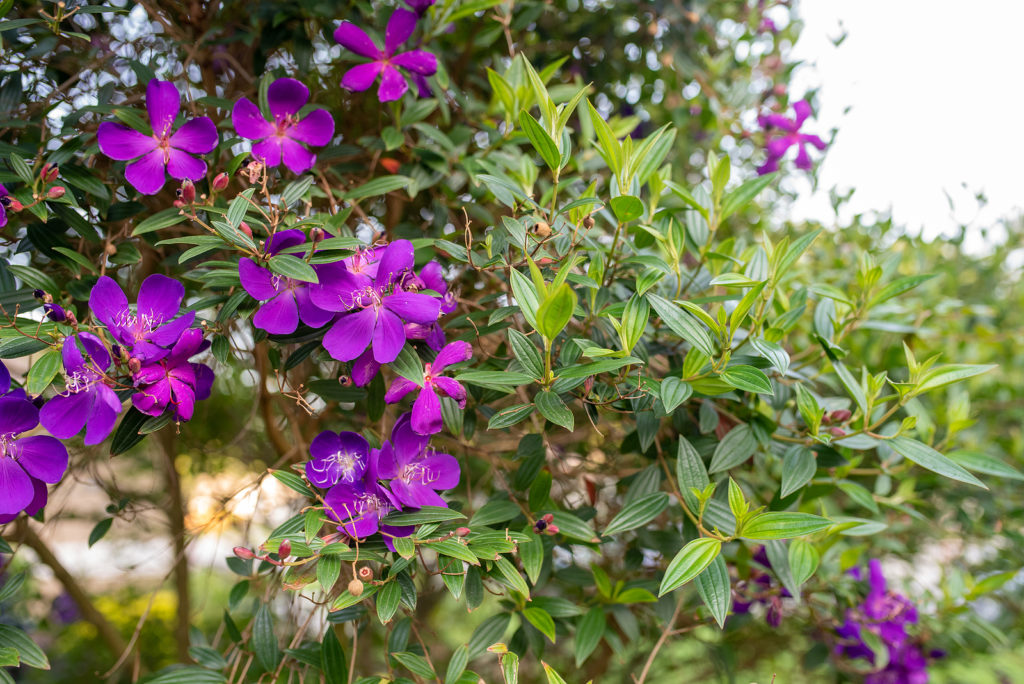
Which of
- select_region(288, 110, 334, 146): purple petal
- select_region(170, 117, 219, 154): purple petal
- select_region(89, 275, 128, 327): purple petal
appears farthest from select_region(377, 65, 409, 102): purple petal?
select_region(89, 275, 128, 327): purple petal

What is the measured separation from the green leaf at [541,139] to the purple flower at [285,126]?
0.35 metres

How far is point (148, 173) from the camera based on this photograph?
903 mm

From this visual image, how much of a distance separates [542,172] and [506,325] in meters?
0.75

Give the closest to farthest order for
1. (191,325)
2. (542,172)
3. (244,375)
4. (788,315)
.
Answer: (191,325) < (788,315) < (542,172) < (244,375)

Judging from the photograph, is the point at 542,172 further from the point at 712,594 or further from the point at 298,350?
the point at 712,594

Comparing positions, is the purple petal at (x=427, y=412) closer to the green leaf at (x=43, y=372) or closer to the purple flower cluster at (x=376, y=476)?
the purple flower cluster at (x=376, y=476)

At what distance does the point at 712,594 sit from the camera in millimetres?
817

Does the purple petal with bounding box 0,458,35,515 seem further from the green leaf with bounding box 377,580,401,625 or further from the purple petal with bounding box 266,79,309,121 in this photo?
the purple petal with bounding box 266,79,309,121

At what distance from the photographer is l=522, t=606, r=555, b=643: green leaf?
2.85 feet

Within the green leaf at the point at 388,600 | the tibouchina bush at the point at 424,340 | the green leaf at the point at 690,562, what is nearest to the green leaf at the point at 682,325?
the tibouchina bush at the point at 424,340

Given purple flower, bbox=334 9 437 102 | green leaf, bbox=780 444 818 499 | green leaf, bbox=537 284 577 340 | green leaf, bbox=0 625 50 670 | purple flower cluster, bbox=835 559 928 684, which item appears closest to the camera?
green leaf, bbox=537 284 577 340

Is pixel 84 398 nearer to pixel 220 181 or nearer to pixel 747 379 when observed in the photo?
pixel 220 181

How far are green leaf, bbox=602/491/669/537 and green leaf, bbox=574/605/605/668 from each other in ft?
0.68

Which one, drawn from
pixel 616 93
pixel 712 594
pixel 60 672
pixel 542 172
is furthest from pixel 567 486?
pixel 60 672
